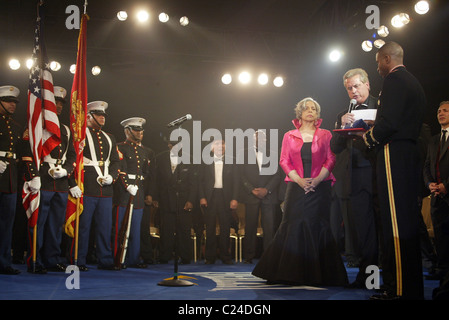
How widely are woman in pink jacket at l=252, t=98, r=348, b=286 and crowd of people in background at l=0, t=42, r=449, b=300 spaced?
12mm

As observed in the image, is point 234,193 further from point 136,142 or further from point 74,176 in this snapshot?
point 74,176

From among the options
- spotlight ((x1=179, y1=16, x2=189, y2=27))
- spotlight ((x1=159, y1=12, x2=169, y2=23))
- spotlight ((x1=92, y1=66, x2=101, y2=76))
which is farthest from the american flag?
spotlight ((x1=92, y1=66, x2=101, y2=76))

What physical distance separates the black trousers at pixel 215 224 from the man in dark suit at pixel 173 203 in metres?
0.33

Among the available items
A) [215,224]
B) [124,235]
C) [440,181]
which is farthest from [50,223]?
[440,181]

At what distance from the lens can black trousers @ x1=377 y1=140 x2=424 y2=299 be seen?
10.9 feet

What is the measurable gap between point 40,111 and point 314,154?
10.7 ft

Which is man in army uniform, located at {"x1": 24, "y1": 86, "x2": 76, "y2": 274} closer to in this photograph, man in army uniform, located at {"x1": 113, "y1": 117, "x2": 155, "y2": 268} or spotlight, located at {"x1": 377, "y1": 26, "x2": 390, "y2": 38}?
man in army uniform, located at {"x1": 113, "y1": 117, "x2": 155, "y2": 268}

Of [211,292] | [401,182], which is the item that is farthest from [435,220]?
[211,292]

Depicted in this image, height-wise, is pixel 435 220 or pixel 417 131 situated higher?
pixel 417 131

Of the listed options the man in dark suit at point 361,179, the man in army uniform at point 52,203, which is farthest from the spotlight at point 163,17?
the man in dark suit at point 361,179

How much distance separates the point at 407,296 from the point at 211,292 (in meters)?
1.65

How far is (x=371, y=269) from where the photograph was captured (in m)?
4.22

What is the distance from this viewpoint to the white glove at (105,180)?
250 inches

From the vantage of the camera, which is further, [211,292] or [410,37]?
[410,37]
